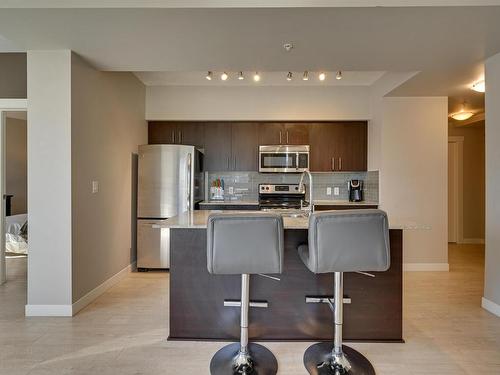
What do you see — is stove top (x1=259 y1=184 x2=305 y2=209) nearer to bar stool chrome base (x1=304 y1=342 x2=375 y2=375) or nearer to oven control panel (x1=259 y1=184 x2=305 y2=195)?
oven control panel (x1=259 y1=184 x2=305 y2=195)

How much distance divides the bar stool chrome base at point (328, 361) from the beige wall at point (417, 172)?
8.18 feet

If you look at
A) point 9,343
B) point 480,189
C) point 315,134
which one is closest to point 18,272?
point 9,343

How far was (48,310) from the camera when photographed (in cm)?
272

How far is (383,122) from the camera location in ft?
13.7

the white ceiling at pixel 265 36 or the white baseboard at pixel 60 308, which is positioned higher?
the white ceiling at pixel 265 36

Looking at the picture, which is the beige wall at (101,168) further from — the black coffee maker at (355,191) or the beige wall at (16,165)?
the beige wall at (16,165)

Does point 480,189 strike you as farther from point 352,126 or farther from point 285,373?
point 285,373

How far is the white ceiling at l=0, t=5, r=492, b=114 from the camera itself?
6.75 ft

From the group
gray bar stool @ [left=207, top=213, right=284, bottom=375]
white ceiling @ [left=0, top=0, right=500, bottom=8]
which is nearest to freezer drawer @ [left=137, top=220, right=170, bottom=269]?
gray bar stool @ [left=207, top=213, right=284, bottom=375]

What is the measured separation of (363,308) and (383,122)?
2787 millimetres

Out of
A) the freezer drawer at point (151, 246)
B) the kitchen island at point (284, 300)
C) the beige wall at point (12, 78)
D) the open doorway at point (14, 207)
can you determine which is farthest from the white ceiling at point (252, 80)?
the kitchen island at point (284, 300)

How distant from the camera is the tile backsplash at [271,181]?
496 centimetres

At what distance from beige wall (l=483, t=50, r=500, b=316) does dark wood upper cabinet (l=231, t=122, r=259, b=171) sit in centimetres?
284

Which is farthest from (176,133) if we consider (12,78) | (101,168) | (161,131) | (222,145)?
(12,78)
